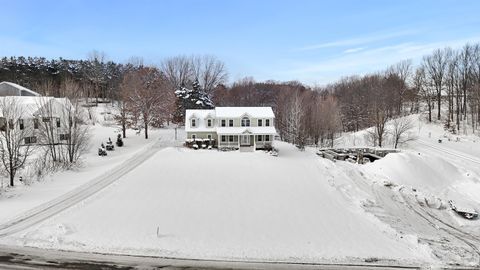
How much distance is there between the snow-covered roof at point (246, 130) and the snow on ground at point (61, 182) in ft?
33.5

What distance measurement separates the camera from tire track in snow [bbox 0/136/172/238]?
20.2m

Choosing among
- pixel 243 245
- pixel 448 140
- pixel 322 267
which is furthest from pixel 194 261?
pixel 448 140

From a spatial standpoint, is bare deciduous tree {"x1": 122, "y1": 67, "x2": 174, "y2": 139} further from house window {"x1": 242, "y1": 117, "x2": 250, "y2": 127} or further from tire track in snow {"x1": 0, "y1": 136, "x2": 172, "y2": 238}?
house window {"x1": 242, "y1": 117, "x2": 250, "y2": 127}

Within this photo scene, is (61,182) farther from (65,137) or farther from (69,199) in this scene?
(65,137)

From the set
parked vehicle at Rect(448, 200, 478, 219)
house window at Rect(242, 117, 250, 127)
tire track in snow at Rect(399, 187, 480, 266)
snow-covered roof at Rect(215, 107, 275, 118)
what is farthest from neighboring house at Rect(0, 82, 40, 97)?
parked vehicle at Rect(448, 200, 478, 219)

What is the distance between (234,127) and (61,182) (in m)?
20.7

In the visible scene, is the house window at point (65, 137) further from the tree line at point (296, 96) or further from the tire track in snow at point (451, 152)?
the tire track in snow at point (451, 152)

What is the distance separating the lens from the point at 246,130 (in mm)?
44344

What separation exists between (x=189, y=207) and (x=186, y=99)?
4225cm

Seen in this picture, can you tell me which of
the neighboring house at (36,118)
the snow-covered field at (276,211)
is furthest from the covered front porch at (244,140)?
the neighboring house at (36,118)

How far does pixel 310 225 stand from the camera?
2283 cm

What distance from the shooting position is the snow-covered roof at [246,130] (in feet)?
145

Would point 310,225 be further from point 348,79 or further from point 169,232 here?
point 348,79

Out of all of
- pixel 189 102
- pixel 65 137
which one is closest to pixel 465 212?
pixel 65 137
